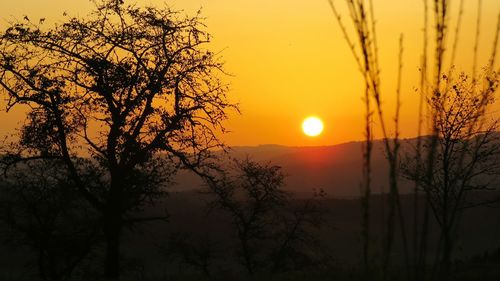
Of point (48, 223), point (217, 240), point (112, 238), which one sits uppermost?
point (112, 238)

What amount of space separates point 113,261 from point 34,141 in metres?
3.90

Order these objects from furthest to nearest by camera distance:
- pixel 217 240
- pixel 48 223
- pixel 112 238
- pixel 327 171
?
1. pixel 327 171
2. pixel 217 240
3. pixel 48 223
4. pixel 112 238

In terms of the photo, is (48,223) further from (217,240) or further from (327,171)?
(327,171)

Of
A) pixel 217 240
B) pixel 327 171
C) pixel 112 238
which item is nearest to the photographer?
pixel 112 238

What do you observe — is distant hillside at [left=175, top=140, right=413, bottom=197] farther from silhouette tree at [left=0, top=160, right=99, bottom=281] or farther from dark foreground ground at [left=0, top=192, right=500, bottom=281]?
silhouette tree at [left=0, top=160, right=99, bottom=281]

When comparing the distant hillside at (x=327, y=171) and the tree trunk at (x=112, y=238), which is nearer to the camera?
the tree trunk at (x=112, y=238)

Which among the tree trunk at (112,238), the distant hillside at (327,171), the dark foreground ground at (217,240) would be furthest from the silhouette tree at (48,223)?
the distant hillside at (327,171)

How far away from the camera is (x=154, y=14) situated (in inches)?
616

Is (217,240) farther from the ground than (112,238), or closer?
closer

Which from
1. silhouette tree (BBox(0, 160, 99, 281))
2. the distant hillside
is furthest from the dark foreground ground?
the distant hillside

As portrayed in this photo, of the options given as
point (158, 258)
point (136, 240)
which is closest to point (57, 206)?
point (158, 258)

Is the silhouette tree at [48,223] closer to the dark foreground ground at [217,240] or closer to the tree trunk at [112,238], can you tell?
the tree trunk at [112,238]

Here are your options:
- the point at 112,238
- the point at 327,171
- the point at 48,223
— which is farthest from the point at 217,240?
the point at 327,171

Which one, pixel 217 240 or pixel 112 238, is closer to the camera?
pixel 112 238
